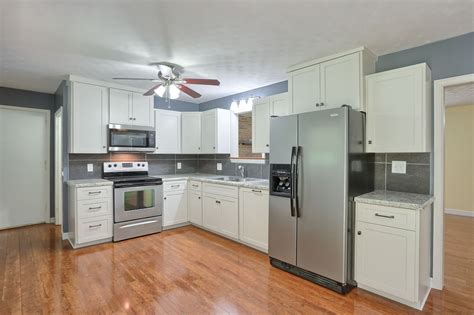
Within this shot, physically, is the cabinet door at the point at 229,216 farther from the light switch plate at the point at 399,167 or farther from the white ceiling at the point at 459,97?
the white ceiling at the point at 459,97

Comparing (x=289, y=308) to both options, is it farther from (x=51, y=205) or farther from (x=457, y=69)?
(x=51, y=205)

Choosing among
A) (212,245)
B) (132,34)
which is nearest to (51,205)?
(212,245)

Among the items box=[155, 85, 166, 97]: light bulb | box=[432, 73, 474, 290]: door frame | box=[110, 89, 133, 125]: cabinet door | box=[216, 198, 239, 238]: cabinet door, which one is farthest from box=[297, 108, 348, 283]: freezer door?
box=[110, 89, 133, 125]: cabinet door

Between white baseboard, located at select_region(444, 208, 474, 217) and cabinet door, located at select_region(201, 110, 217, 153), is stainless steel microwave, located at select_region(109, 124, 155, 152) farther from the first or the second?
white baseboard, located at select_region(444, 208, 474, 217)

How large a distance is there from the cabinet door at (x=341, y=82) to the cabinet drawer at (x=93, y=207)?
3.32 m

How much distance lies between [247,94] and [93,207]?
10.1 ft

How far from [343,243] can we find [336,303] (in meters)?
0.52

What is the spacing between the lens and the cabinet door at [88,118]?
3.66 metres

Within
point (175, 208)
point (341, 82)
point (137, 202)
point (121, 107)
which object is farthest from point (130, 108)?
point (341, 82)

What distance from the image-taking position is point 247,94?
447 centimetres

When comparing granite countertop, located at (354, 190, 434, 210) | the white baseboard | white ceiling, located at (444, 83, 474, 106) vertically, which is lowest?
the white baseboard

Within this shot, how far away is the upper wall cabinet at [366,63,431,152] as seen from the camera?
2.33 meters

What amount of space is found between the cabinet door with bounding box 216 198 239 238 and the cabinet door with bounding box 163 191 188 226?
0.87 meters

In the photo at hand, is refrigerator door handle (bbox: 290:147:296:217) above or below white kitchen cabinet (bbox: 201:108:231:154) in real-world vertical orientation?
below
